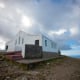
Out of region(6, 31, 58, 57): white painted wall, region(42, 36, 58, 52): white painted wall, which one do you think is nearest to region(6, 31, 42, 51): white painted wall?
region(6, 31, 58, 57): white painted wall

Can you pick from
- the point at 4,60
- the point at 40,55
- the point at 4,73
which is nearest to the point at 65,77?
the point at 4,73

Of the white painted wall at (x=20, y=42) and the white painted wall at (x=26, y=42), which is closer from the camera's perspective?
Answer: the white painted wall at (x=26, y=42)

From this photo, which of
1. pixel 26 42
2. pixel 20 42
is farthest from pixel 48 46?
pixel 20 42

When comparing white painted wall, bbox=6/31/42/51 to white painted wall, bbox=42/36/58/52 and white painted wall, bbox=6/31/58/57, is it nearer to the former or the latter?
white painted wall, bbox=6/31/58/57

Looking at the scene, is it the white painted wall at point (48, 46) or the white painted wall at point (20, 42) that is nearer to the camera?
the white painted wall at point (48, 46)

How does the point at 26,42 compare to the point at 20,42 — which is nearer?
the point at 26,42

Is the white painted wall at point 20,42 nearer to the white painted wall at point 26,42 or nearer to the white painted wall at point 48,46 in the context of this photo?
the white painted wall at point 26,42

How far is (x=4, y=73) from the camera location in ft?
31.2

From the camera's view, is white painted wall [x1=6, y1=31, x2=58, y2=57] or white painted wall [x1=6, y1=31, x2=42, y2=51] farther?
white painted wall [x1=6, y1=31, x2=42, y2=51]

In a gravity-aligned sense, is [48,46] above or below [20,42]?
below

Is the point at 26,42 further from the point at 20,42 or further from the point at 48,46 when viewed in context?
the point at 48,46

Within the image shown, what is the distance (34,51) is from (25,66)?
5.01 metres

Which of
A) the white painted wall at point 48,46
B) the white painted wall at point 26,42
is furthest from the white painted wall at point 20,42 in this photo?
the white painted wall at point 48,46

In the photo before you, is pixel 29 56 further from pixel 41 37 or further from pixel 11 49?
pixel 11 49
